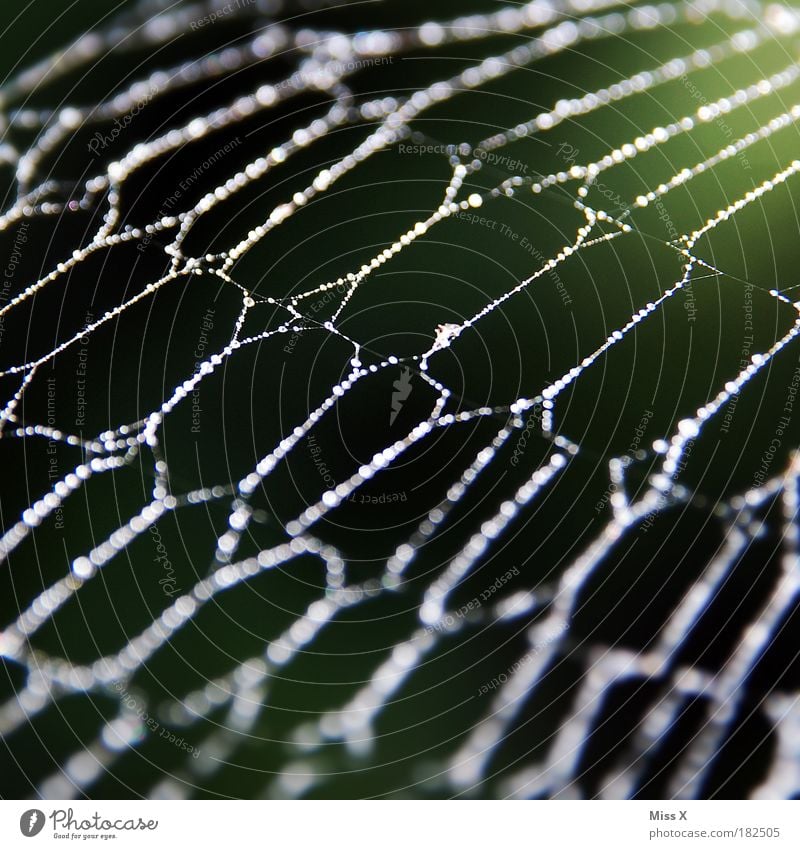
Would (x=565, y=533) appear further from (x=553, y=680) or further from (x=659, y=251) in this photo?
(x=659, y=251)

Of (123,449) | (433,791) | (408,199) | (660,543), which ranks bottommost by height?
(433,791)

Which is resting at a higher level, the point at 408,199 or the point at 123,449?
the point at 408,199

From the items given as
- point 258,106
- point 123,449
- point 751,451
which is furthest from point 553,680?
point 258,106

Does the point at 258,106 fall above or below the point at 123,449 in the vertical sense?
above

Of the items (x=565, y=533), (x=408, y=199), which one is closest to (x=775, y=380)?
(x=565, y=533)

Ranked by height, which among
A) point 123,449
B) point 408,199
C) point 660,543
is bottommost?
point 660,543
